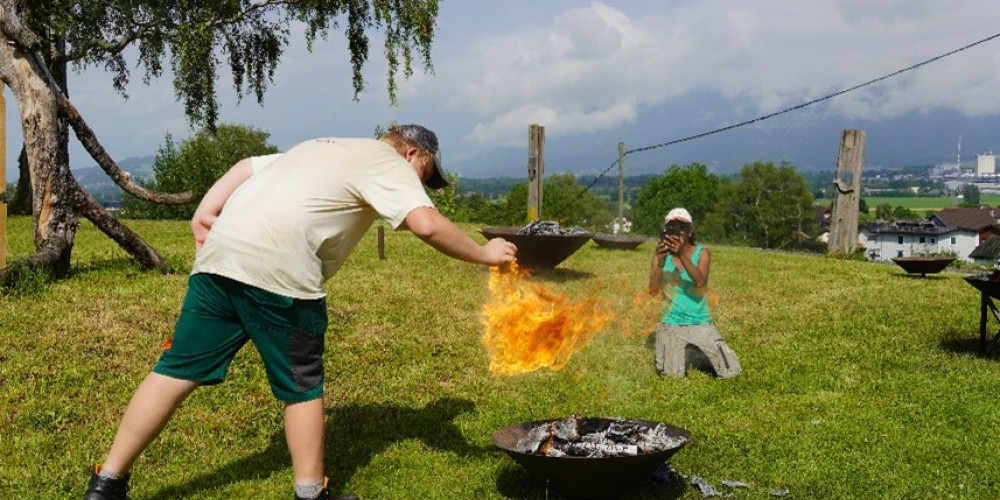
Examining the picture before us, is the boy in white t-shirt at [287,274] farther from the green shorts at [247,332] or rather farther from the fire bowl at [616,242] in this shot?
the fire bowl at [616,242]

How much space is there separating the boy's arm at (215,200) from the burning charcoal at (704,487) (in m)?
3.46

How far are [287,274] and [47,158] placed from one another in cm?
745

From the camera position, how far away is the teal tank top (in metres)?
8.29

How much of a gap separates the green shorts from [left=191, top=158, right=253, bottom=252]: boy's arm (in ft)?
1.61

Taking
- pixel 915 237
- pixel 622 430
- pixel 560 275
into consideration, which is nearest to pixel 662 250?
pixel 622 430

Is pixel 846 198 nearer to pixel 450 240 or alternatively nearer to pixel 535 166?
pixel 535 166

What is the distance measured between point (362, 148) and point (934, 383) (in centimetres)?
623

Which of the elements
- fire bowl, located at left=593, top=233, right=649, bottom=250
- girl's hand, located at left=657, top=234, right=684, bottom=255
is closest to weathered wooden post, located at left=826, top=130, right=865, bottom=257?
fire bowl, located at left=593, top=233, right=649, bottom=250

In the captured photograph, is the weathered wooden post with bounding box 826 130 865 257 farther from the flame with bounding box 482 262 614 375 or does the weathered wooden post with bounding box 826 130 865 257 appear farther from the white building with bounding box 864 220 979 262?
the white building with bounding box 864 220 979 262

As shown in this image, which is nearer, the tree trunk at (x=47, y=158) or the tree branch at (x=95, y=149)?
the tree trunk at (x=47, y=158)

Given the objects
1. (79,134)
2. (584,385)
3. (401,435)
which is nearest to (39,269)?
(79,134)

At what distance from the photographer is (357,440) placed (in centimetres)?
639

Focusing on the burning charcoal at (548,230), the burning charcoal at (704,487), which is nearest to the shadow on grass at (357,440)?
the burning charcoal at (704,487)

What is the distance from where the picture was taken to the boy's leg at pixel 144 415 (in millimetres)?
4410
